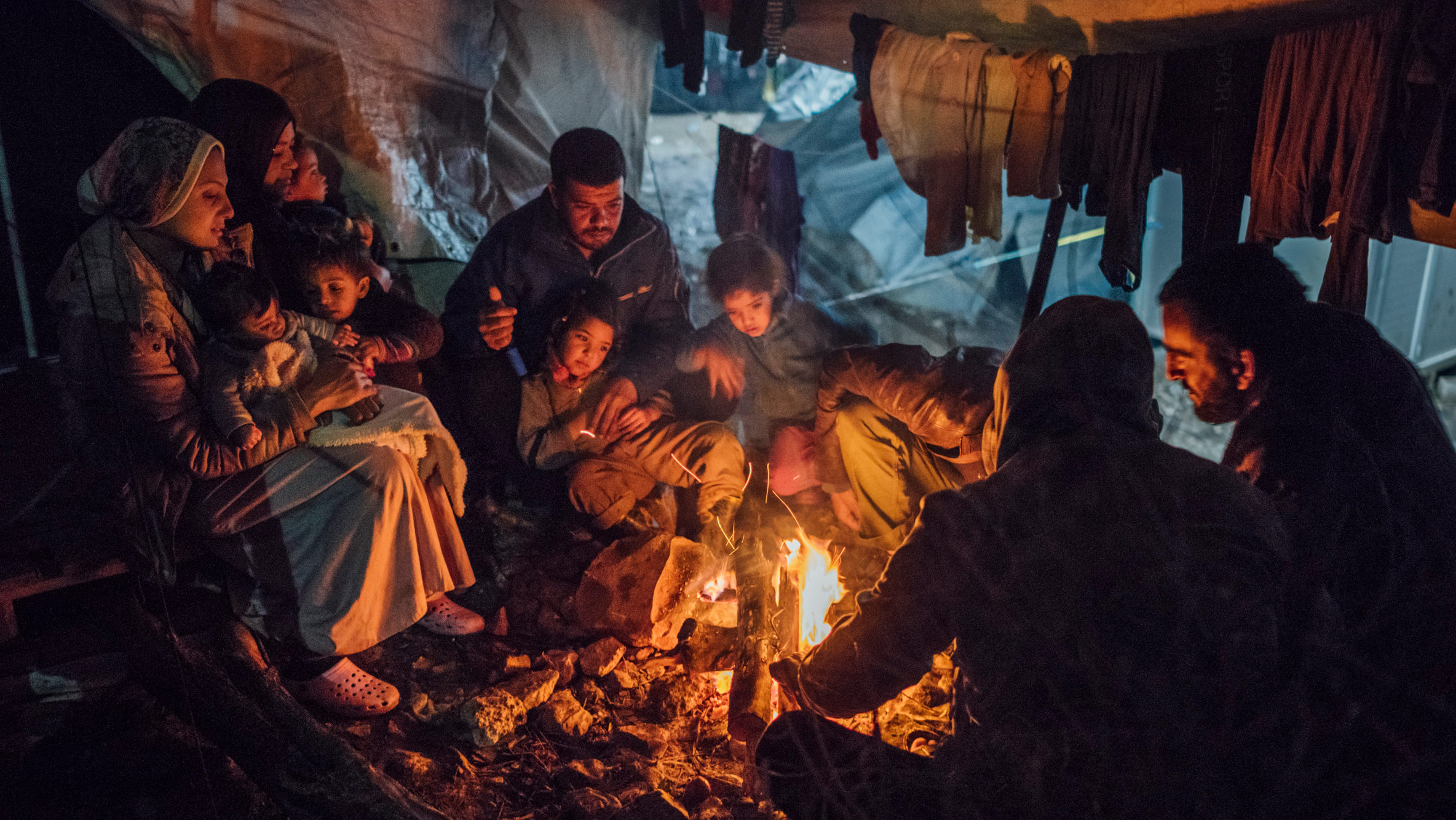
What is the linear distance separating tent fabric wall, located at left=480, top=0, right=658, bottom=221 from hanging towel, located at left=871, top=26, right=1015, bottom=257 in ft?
6.36

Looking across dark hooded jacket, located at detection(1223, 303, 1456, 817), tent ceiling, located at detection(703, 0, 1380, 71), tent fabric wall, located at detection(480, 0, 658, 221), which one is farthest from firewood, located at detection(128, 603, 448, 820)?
tent ceiling, located at detection(703, 0, 1380, 71)

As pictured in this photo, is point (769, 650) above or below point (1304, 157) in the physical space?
below

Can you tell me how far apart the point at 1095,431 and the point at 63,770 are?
11.7 feet

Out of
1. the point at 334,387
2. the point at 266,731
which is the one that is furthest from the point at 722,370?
the point at 266,731

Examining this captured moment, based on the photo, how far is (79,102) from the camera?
13.5 feet

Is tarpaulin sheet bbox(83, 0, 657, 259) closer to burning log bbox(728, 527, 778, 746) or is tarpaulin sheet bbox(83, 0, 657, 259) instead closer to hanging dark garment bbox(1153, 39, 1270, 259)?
burning log bbox(728, 527, 778, 746)

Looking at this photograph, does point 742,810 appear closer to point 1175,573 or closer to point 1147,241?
point 1175,573

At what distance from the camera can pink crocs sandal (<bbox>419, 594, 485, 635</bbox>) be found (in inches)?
145

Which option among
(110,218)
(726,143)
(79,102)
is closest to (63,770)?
(110,218)

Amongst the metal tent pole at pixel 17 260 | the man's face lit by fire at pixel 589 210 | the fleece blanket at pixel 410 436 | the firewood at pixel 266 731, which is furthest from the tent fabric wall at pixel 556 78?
the firewood at pixel 266 731

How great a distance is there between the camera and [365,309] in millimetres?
3752

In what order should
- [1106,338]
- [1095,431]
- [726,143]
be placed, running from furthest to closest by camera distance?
[726,143] < [1106,338] < [1095,431]

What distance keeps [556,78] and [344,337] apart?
2821mm

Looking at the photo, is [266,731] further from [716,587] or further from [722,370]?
[722,370]
